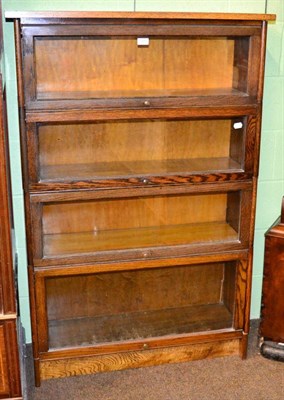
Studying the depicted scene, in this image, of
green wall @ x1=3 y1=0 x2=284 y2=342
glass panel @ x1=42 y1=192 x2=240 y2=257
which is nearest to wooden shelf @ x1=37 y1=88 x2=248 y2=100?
green wall @ x1=3 y1=0 x2=284 y2=342

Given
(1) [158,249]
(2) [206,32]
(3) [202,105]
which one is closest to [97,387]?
(1) [158,249]

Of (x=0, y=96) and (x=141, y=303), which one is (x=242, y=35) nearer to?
(x=0, y=96)

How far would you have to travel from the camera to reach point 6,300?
87.7 inches

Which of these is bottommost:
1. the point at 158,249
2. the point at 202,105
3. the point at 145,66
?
the point at 158,249

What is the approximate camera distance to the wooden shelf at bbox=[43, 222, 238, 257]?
8.65 feet

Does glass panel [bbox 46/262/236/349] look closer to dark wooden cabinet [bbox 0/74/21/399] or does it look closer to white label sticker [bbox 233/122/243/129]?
dark wooden cabinet [bbox 0/74/21/399]

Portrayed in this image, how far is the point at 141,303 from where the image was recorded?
3.06 m

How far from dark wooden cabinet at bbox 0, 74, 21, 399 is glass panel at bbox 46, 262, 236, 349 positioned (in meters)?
0.45

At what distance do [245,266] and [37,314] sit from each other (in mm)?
1023

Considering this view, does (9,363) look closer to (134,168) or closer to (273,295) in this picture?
(134,168)

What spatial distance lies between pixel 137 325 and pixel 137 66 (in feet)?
4.27

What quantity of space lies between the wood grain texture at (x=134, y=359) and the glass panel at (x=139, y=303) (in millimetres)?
80

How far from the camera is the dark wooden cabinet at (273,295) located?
9.00 feet

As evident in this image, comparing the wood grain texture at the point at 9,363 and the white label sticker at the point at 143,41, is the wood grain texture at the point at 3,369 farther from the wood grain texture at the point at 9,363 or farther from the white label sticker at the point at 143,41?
the white label sticker at the point at 143,41
